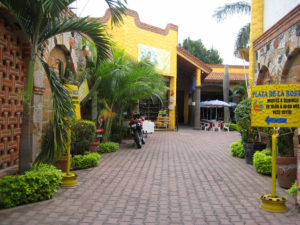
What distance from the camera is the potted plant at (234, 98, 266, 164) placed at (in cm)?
733

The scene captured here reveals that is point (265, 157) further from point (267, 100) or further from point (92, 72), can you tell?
point (92, 72)

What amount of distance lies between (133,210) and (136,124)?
606 cm

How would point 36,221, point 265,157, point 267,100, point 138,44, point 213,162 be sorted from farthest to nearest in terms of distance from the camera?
point 138,44
point 213,162
point 265,157
point 267,100
point 36,221

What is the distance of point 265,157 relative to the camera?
6.14m

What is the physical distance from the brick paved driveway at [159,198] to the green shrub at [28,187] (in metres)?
0.13

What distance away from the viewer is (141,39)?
15.7 meters

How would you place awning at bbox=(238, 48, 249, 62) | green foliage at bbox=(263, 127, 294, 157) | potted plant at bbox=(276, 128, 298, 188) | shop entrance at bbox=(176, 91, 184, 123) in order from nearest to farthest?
1. potted plant at bbox=(276, 128, 298, 188)
2. green foliage at bbox=(263, 127, 294, 157)
3. awning at bbox=(238, 48, 249, 62)
4. shop entrance at bbox=(176, 91, 184, 123)

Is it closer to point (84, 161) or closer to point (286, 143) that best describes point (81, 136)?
point (84, 161)

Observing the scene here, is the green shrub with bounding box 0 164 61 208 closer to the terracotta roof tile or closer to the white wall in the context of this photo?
the white wall

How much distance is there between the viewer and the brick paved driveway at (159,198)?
3.62 metres

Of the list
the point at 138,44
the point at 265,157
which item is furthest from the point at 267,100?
the point at 138,44

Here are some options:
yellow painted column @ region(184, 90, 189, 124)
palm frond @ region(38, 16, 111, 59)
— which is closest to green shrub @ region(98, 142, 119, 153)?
palm frond @ region(38, 16, 111, 59)

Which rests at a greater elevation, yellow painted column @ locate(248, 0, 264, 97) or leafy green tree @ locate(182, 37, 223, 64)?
leafy green tree @ locate(182, 37, 223, 64)

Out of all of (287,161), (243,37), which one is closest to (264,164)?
(287,161)
